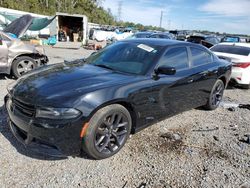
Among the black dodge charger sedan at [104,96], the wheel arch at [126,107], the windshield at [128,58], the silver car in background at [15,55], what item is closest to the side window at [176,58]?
the black dodge charger sedan at [104,96]

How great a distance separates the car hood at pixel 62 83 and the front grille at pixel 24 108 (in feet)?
0.20

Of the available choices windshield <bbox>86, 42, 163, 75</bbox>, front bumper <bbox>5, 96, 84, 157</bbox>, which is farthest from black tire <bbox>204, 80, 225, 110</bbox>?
front bumper <bbox>5, 96, 84, 157</bbox>

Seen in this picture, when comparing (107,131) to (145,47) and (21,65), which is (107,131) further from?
(21,65)

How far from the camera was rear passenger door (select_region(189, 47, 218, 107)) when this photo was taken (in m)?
4.66

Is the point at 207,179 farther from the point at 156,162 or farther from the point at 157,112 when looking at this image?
the point at 157,112

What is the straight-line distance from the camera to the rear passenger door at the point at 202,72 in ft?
15.3

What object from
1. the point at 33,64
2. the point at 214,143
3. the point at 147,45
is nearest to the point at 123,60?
the point at 147,45

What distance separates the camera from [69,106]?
282cm

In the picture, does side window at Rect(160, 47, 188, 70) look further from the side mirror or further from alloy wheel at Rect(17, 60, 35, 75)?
alloy wheel at Rect(17, 60, 35, 75)

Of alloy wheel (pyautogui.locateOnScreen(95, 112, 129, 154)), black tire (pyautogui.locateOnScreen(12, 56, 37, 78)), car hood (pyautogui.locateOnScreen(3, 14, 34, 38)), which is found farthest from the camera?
car hood (pyautogui.locateOnScreen(3, 14, 34, 38))

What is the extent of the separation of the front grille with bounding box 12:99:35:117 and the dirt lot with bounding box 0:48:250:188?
0.63m

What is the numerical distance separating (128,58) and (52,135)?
1895 millimetres

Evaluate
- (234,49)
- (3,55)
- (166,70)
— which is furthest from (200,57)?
(3,55)

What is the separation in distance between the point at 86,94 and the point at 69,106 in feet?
0.85
